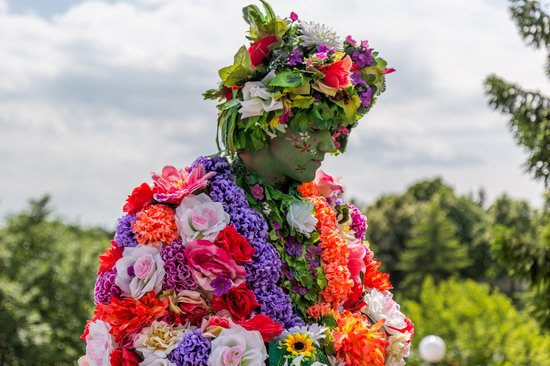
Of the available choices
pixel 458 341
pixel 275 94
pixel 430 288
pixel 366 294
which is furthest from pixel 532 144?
pixel 430 288

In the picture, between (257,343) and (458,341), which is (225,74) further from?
(458,341)

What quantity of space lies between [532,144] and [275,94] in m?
6.12

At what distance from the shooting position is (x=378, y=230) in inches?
1521

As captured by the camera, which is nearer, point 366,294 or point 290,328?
point 290,328

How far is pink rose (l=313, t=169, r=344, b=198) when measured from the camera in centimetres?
458

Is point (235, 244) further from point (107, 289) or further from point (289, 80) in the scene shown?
point (289, 80)

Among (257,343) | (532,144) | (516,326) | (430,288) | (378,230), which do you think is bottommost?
(257,343)

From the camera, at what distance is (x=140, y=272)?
12.2 feet

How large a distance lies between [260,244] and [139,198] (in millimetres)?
620

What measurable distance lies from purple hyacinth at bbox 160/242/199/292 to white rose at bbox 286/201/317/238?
0.59m

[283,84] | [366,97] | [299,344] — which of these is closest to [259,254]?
[299,344]

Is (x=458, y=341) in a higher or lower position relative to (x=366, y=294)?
higher

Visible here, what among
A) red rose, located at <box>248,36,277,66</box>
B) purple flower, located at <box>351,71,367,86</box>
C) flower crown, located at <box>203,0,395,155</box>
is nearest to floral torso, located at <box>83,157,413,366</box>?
flower crown, located at <box>203,0,395,155</box>

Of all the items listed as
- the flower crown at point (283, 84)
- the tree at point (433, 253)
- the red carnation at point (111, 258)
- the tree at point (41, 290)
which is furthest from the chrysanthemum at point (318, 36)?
the tree at point (433, 253)
